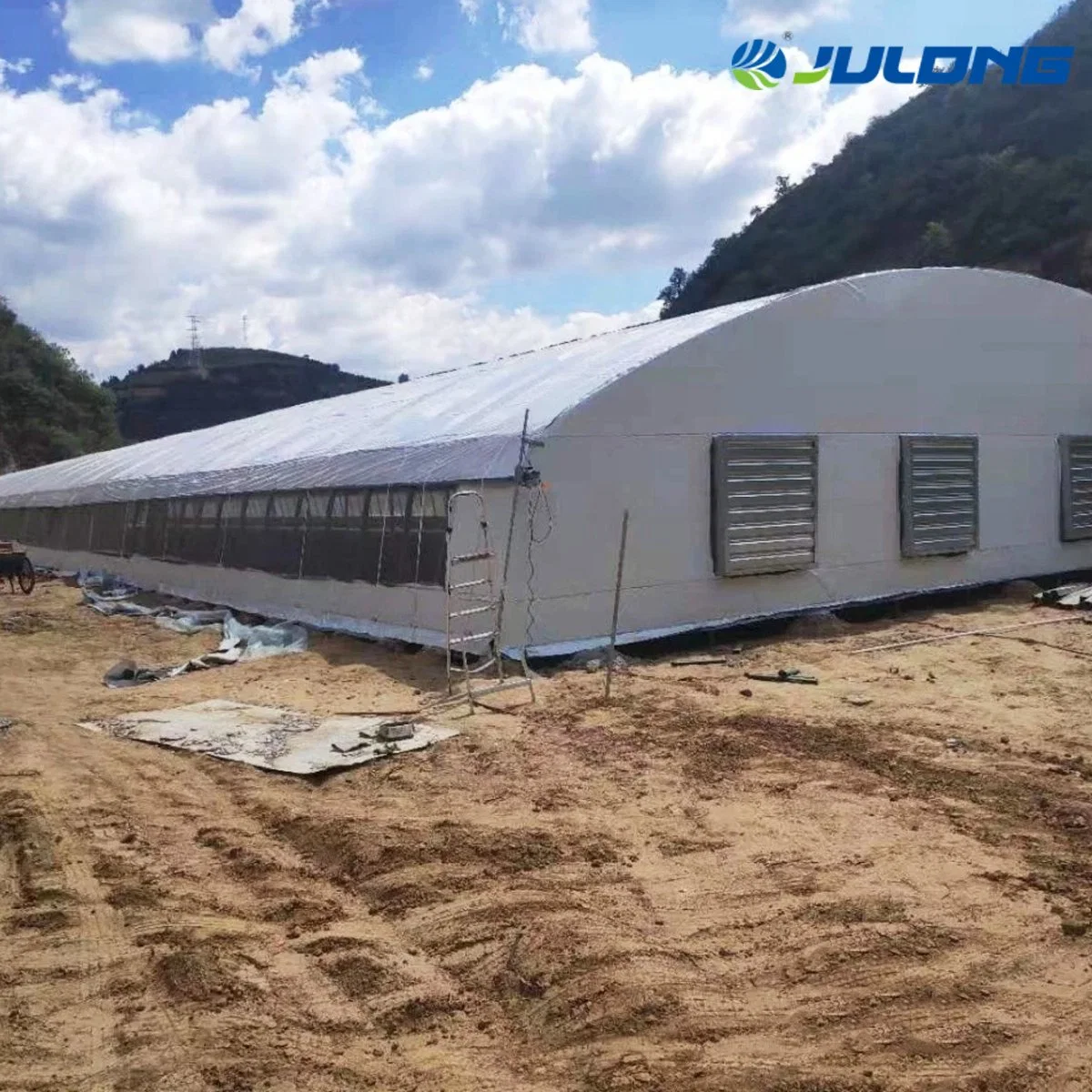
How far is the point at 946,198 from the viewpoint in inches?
1698

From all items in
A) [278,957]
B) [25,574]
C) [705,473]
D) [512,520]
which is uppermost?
[705,473]

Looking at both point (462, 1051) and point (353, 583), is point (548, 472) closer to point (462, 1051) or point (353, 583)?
point (353, 583)

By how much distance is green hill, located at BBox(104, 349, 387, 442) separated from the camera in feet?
235

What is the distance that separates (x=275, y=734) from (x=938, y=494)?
9264 millimetres

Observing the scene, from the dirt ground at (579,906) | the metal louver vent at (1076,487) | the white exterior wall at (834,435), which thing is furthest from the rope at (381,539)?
the metal louver vent at (1076,487)

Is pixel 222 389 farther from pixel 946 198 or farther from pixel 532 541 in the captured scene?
pixel 532 541

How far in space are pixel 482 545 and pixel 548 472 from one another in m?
0.92

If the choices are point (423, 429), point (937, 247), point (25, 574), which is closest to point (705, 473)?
point (423, 429)

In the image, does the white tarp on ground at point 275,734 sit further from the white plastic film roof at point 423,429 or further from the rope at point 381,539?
the rope at point 381,539

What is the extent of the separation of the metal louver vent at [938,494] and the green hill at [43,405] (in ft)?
149

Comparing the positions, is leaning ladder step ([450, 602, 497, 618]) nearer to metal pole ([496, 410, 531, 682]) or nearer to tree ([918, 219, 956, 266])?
metal pole ([496, 410, 531, 682])

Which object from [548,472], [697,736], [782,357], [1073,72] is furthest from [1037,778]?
[1073,72]

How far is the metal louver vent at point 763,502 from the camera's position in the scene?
11.1 metres

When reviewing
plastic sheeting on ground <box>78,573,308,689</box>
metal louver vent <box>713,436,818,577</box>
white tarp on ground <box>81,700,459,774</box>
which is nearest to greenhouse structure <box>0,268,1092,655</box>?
metal louver vent <box>713,436,818,577</box>
